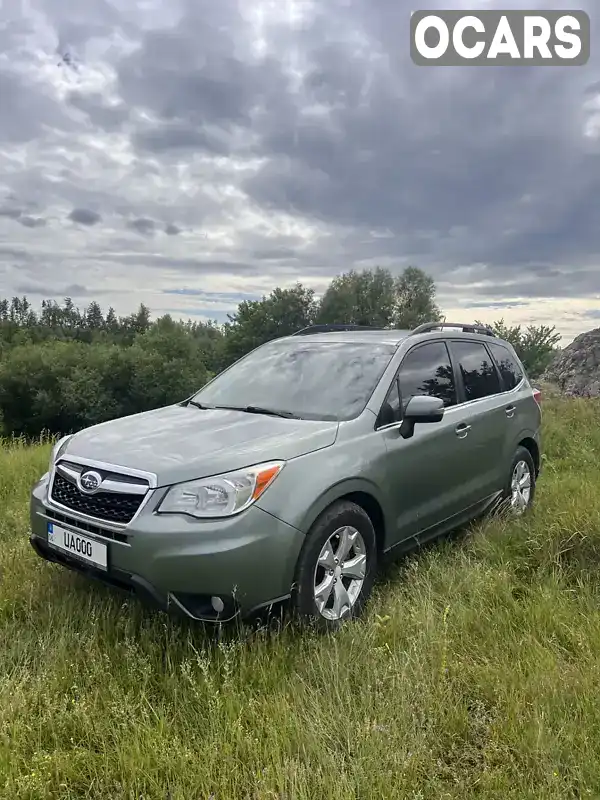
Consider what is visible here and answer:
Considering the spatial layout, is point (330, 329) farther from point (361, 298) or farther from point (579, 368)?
point (361, 298)

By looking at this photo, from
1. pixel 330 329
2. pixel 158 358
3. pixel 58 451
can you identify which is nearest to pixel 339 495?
pixel 58 451

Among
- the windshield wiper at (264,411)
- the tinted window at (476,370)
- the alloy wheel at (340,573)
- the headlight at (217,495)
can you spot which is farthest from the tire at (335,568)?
the tinted window at (476,370)

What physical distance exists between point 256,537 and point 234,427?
2.85 ft

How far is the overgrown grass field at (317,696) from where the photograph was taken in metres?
2.13

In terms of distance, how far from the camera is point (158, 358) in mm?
47594

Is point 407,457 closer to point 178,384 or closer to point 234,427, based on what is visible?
point 234,427

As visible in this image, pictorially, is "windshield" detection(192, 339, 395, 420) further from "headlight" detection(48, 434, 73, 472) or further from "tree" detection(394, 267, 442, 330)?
"tree" detection(394, 267, 442, 330)

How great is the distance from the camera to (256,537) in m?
2.73

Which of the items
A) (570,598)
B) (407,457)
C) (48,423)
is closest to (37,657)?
(407,457)

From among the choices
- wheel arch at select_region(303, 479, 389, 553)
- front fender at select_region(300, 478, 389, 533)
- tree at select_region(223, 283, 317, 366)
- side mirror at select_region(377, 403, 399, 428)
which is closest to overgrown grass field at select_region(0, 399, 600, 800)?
wheel arch at select_region(303, 479, 389, 553)

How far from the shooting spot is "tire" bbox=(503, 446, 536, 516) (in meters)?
5.03

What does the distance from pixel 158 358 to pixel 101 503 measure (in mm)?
45965

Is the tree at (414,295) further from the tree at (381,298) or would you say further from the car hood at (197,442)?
the car hood at (197,442)

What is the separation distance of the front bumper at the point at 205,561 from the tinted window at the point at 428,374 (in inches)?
58.7
